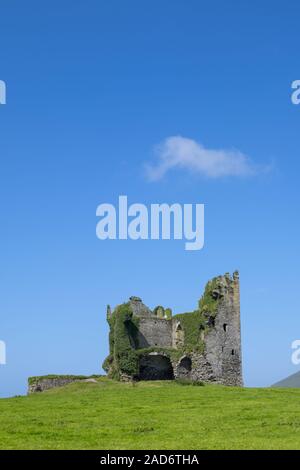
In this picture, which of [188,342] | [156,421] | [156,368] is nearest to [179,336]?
[188,342]

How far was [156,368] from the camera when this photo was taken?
70.9 meters

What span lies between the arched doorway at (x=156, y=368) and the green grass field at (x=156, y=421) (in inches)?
836

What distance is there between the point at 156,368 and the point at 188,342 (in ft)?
15.3

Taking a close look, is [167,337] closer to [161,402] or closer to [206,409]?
[161,402]

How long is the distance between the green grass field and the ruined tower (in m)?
18.9

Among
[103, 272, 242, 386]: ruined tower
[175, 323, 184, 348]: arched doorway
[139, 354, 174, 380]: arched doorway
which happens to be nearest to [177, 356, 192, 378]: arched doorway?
[103, 272, 242, 386]: ruined tower

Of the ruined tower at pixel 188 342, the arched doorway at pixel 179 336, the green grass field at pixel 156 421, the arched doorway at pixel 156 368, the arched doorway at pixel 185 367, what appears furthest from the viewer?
the arched doorway at pixel 179 336

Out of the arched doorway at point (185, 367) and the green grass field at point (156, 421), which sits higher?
the arched doorway at point (185, 367)

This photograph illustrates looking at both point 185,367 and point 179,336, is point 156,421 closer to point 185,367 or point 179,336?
point 185,367

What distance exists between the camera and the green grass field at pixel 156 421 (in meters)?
25.8

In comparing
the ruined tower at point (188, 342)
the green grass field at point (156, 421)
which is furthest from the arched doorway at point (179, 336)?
the green grass field at point (156, 421)

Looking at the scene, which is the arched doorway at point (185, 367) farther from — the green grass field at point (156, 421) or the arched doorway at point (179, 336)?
the green grass field at point (156, 421)

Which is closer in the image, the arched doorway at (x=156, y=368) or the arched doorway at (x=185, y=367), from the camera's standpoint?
the arched doorway at (x=185, y=367)

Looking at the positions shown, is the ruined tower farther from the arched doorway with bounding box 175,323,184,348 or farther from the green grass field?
the green grass field
